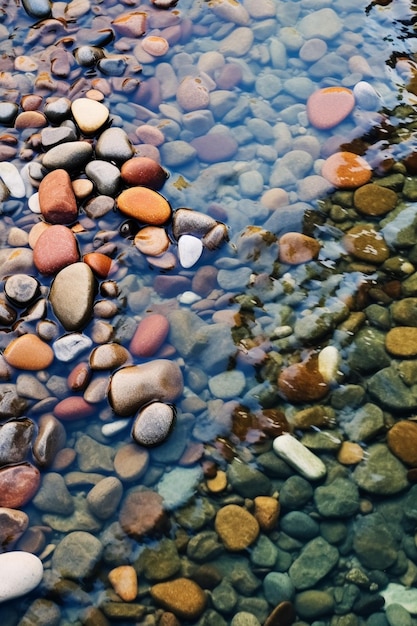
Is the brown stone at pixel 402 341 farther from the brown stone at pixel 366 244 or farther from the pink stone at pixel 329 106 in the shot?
the pink stone at pixel 329 106

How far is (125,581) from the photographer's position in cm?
212

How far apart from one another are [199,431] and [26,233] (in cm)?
127

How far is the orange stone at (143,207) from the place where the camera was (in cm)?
288

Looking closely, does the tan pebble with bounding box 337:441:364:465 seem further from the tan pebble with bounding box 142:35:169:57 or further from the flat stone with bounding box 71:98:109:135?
the tan pebble with bounding box 142:35:169:57

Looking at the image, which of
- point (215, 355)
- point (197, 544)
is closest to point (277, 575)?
point (197, 544)

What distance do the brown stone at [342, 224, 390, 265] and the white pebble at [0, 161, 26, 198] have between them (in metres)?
1.61

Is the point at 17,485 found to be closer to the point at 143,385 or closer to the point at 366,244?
the point at 143,385

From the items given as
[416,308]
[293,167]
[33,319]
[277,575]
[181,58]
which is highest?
[181,58]

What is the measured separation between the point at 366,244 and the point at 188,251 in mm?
839

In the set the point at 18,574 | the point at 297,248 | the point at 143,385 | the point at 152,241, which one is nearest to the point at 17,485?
the point at 18,574

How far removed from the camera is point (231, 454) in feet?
7.77

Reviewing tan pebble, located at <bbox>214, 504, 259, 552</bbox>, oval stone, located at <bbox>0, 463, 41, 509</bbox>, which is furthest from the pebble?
tan pebble, located at <bbox>214, 504, 259, 552</bbox>

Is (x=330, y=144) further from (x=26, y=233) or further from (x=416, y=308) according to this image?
(x=26, y=233)

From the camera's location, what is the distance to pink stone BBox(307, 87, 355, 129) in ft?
10.8
